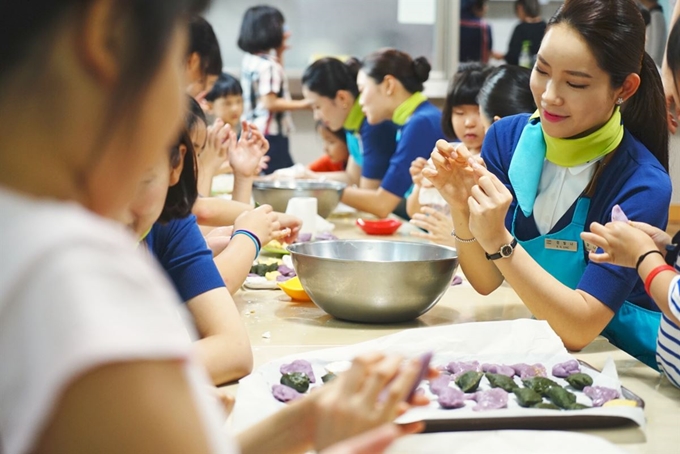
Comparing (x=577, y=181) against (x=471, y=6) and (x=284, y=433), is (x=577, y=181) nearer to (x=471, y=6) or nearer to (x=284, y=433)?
(x=284, y=433)

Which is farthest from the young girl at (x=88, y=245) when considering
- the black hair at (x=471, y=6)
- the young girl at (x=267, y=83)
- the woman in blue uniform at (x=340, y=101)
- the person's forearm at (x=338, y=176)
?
the black hair at (x=471, y=6)

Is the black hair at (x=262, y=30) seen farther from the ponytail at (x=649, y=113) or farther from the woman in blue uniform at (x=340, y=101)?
the ponytail at (x=649, y=113)

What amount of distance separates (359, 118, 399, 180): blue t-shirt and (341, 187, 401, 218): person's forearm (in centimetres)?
47

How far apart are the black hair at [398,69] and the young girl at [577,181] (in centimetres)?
215

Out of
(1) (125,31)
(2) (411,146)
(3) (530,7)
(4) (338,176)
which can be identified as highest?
(1) (125,31)

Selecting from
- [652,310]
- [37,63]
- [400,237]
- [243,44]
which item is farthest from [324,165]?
[37,63]

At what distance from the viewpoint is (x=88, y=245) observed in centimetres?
43

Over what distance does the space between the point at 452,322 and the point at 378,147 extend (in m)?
2.53

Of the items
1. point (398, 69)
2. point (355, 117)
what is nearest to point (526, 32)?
point (355, 117)

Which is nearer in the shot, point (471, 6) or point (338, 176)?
point (338, 176)

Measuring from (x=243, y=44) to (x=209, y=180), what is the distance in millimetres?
3054

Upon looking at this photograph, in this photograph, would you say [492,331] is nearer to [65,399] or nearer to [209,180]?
[65,399]

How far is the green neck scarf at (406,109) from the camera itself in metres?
3.94

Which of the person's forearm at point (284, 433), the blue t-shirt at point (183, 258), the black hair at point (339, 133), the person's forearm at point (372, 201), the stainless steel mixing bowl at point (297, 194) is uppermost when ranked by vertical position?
the person's forearm at point (284, 433)
